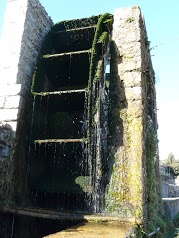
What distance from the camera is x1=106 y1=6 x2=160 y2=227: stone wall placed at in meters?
4.34

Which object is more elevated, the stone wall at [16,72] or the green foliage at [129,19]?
the green foliage at [129,19]

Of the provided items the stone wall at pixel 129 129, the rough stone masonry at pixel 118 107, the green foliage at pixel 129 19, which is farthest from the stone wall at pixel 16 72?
the green foliage at pixel 129 19

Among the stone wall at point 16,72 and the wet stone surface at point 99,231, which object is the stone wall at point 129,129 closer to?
the wet stone surface at point 99,231

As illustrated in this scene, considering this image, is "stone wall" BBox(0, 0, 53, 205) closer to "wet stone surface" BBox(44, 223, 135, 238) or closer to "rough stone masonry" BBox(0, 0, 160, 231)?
"rough stone masonry" BBox(0, 0, 160, 231)

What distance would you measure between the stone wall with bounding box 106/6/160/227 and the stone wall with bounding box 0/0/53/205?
5.64 feet

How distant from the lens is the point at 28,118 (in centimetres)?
528

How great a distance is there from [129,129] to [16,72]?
2435 mm

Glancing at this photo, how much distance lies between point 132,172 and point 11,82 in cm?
283

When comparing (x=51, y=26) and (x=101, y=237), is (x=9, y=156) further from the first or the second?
(x=51, y=26)

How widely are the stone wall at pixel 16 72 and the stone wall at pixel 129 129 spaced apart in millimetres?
1718

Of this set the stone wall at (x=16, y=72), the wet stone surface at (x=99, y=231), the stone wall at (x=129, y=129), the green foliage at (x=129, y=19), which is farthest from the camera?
the green foliage at (x=129, y=19)

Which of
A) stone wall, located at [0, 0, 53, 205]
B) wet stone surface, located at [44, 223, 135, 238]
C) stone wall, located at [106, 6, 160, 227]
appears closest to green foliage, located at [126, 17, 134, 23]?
stone wall, located at [106, 6, 160, 227]

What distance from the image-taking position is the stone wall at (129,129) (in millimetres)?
4336

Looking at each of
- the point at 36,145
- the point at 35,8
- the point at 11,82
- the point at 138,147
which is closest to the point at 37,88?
the point at 11,82
